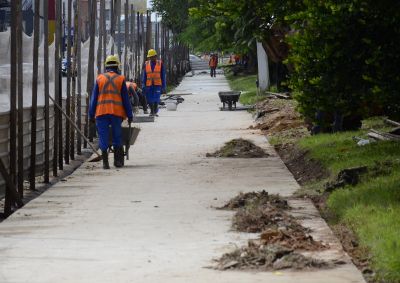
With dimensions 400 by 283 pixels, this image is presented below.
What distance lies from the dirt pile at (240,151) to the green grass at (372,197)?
856 mm

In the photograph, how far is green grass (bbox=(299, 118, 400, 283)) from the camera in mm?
9477

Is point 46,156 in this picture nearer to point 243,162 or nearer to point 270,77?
point 243,162

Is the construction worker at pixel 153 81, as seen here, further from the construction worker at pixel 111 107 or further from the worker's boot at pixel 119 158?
the worker's boot at pixel 119 158

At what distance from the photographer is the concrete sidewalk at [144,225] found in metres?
9.34

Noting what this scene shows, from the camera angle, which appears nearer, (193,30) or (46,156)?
(46,156)

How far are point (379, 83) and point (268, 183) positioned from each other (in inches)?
111

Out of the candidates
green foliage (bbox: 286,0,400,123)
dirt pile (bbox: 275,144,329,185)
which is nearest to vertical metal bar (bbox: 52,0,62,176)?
dirt pile (bbox: 275,144,329,185)

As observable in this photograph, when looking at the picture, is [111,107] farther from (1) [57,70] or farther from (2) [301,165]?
(2) [301,165]

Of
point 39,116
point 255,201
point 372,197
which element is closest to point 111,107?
point 39,116

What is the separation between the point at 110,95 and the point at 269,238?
8641 millimetres

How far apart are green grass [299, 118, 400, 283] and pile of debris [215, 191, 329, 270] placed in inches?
19.1

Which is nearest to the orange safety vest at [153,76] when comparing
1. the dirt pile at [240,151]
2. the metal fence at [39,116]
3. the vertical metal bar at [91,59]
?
the metal fence at [39,116]

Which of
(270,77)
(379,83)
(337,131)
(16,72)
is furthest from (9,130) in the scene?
(270,77)

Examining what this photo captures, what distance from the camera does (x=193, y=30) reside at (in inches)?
2173
